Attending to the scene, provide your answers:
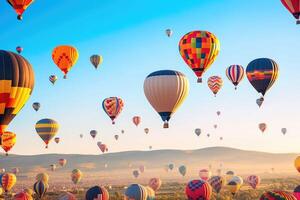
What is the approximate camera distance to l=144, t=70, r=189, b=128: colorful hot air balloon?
127ft

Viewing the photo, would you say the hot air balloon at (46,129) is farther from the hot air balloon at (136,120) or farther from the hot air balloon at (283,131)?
the hot air balloon at (283,131)

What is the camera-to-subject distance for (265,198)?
29.4 metres

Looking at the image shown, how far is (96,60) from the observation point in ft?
195

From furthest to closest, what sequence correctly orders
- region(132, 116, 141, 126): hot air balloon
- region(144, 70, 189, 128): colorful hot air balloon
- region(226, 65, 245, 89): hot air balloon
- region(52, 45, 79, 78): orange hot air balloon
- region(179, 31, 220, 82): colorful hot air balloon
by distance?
1. region(132, 116, 141, 126): hot air balloon
2. region(226, 65, 245, 89): hot air balloon
3. region(52, 45, 79, 78): orange hot air balloon
4. region(179, 31, 220, 82): colorful hot air balloon
5. region(144, 70, 189, 128): colorful hot air balloon

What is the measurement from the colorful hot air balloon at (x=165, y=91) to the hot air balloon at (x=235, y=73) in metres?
14.5

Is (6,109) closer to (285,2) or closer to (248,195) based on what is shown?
(285,2)

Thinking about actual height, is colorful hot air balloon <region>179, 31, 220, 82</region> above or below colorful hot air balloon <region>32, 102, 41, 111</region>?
above

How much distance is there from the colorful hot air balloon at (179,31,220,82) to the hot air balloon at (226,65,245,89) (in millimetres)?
11492

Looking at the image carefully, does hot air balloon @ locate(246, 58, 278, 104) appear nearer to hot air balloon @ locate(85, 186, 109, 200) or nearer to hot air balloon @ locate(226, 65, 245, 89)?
hot air balloon @ locate(226, 65, 245, 89)

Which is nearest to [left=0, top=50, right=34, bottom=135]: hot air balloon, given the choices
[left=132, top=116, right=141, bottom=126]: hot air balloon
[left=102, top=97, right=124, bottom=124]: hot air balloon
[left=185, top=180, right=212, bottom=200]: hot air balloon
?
[left=185, top=180, right=212, bottom=200]: hot air balloon

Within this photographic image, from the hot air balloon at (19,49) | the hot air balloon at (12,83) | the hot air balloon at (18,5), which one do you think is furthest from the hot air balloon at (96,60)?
the hot air balloon at (12,83)

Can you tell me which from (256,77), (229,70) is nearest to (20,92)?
(256,77)

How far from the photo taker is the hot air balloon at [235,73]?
52.8 metres

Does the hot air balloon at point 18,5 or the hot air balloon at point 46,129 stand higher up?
the hot air balloon at point 18,5
